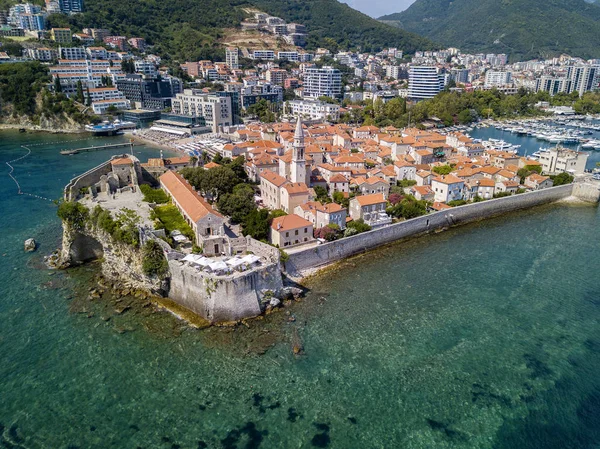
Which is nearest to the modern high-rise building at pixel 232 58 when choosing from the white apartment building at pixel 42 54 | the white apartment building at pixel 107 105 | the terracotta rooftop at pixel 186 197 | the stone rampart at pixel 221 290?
the white apartment building at pixel 107 105

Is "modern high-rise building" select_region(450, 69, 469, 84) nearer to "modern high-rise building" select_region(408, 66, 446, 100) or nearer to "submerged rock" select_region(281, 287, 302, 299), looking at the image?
"modern high-rise building" select_region(408, 66, 446, 100)

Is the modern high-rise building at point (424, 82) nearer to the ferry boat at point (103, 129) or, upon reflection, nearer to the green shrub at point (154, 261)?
the ferry boat at point (103, 129)

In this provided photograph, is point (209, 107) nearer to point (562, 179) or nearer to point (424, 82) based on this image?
point (562, 179)

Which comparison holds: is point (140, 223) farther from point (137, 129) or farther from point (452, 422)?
point (137, 129)

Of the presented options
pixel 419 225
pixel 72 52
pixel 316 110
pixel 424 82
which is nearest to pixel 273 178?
pixel 419 225

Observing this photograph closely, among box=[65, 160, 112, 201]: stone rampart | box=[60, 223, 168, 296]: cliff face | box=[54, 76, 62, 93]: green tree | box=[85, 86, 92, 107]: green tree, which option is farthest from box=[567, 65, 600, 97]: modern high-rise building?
box=[60, 223, 168, 296]: cliff face

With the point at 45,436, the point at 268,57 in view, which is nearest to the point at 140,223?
the point at 45,436
